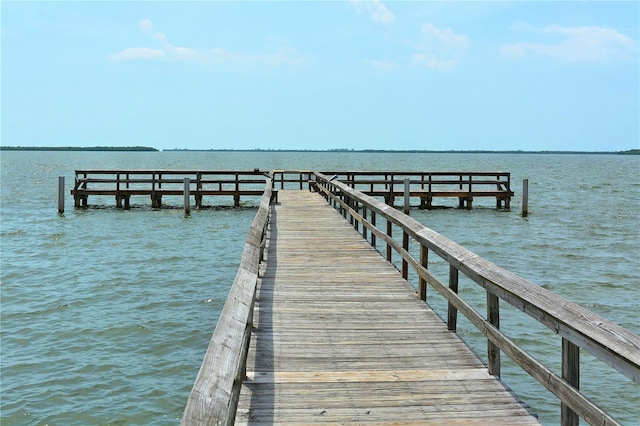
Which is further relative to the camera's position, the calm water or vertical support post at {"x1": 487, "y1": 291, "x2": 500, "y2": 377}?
the calm water

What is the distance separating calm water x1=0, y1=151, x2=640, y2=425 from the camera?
22.0 ft

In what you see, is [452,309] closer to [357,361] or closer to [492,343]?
[492,343]

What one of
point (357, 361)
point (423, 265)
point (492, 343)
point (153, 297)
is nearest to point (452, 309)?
point (423, 265)

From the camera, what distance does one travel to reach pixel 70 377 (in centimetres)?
718

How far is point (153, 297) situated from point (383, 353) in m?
7.44

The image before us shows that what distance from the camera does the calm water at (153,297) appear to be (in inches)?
264

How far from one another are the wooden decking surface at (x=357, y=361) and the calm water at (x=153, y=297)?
5.46 feet

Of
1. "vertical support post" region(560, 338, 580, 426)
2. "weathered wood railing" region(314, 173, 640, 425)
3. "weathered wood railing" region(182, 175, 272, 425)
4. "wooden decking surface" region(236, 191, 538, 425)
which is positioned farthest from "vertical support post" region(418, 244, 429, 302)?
"vertical support post" region(560, 338, 580, 426)

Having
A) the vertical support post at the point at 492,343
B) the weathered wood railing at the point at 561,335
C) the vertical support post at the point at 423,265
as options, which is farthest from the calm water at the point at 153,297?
the weathered wood railing at the point at 561,335

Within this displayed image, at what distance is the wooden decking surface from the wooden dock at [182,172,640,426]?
0.01m

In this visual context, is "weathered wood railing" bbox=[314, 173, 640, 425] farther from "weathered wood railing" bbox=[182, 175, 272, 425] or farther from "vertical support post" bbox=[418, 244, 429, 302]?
"weathered wood railing" bbox=[182, 175, 272, 425]

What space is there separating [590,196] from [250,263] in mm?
41985

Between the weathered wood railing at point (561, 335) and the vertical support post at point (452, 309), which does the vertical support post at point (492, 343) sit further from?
the vertical support post at point (452, 309)

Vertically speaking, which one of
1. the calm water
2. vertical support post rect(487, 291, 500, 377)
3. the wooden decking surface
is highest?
vertical support post rect(487, 291, 500, 377)
